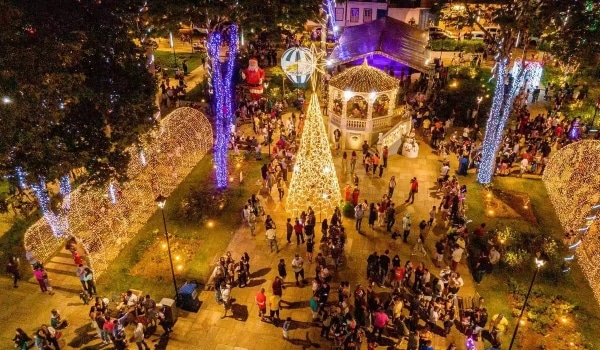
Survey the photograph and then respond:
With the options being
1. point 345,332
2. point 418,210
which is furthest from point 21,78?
point 418,210

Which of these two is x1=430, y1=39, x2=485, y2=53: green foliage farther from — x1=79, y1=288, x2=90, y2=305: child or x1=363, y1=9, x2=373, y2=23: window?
x1=79, y1=288, x2=90, y2=305: child

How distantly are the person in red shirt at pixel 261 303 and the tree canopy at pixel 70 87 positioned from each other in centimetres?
652

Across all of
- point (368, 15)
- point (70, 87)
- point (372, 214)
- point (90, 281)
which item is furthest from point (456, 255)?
point (368, 15)

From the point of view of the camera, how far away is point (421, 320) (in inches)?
610

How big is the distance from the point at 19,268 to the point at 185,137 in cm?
909

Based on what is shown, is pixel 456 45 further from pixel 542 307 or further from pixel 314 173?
pixel 542 307

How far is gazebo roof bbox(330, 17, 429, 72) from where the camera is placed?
31.0 meters

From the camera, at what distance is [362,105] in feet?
90.4

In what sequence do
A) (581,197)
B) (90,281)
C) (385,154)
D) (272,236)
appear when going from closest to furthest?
(90,281) < (272,236) < (581,197) < (385,154)

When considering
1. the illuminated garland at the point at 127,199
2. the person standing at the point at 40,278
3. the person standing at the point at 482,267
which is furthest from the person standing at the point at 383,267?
the person standing at the point at 40,278

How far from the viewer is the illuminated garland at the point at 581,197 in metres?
17.0

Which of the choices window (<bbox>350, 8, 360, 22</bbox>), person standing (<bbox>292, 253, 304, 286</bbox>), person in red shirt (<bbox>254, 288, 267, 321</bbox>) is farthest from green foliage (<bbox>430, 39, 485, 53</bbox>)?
person in red shirt (<bbox>254, 288, 267, 321</bbox>)

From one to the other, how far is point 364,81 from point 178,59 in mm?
23629

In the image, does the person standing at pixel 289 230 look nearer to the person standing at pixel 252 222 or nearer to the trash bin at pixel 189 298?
the person standing at pixel 252 222
